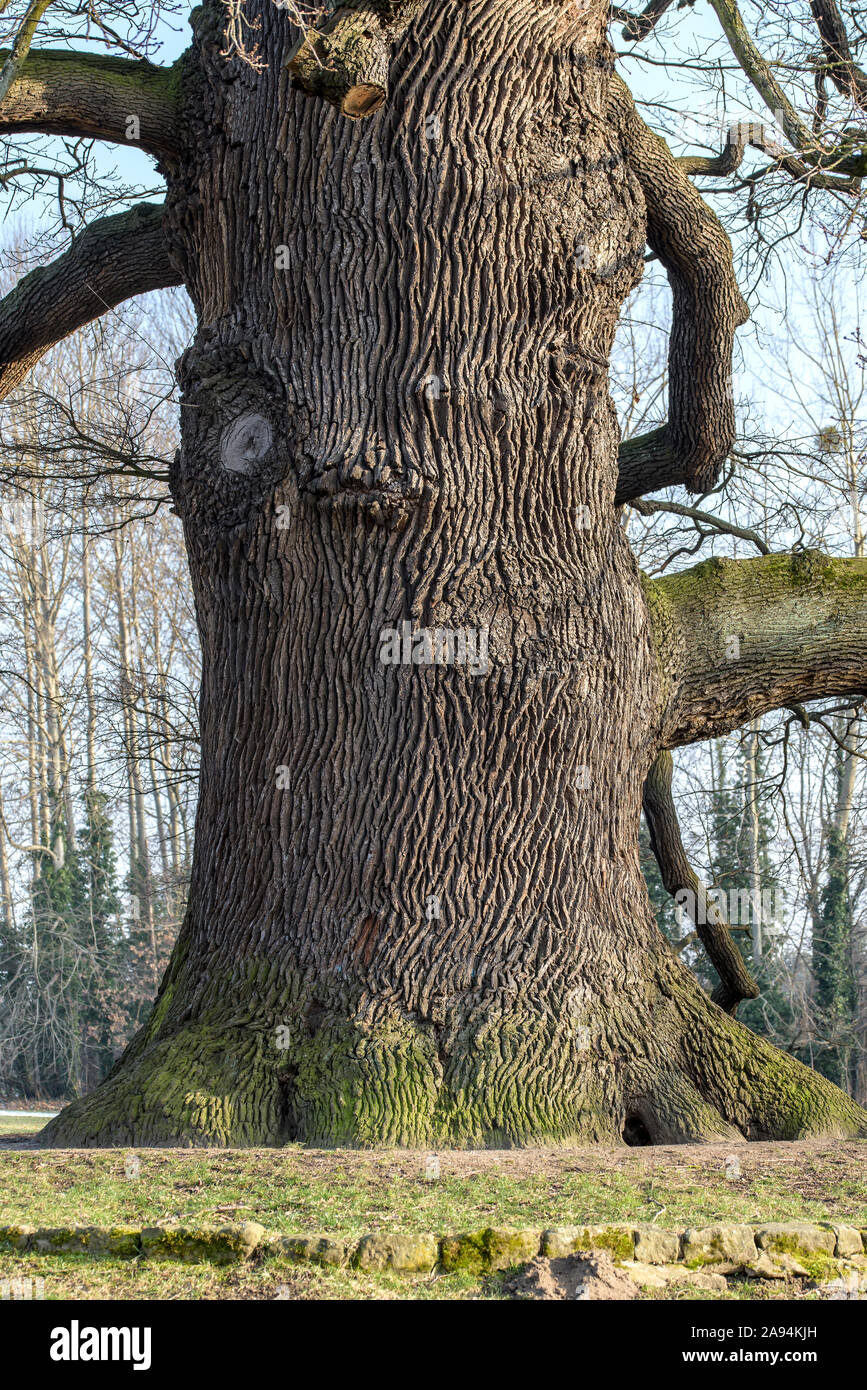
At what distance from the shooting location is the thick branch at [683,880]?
364 inches

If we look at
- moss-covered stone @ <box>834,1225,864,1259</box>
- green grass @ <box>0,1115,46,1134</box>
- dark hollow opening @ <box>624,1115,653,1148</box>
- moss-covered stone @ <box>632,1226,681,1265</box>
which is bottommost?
green grass @ <box>0,1115,46,1134</box>

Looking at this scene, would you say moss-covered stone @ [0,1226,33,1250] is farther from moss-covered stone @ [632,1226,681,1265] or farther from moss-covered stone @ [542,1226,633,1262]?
moss-covered stone @ [632,1226,681,1265]

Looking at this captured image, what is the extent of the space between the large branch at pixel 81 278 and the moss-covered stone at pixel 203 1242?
5.61 meters

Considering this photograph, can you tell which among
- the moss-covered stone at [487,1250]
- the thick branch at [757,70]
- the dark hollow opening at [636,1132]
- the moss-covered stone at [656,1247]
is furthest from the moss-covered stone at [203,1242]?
the thick branch at [757,70]

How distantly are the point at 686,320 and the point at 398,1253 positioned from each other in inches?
228

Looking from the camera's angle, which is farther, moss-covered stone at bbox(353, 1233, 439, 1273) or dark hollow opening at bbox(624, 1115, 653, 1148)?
dark hollow opening at bbox(624, 1115, 653, 1148)

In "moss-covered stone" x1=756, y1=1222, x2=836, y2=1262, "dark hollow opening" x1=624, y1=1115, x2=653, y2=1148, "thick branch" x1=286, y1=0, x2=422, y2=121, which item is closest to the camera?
"moss-covered stone" x1=756, y1=1222, x2=836, y2=1262

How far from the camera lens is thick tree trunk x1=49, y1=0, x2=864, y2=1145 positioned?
5246 mm

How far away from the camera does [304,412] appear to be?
5727 mm

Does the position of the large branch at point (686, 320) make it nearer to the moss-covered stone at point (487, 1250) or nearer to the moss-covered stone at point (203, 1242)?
the moss-covered stone at point (487, 1250)

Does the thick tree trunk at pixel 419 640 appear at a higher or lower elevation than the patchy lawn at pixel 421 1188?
higher

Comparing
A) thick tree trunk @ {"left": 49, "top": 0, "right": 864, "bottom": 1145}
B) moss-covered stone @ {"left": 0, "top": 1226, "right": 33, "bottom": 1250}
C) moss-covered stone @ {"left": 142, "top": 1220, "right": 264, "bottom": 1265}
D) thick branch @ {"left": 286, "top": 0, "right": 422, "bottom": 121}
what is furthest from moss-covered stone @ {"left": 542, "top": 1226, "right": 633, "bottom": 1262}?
thick branch @ {"left": 286, "top": 0, "right": 422, "bottom": 121}

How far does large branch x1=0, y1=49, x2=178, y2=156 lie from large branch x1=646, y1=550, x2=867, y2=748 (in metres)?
3.58

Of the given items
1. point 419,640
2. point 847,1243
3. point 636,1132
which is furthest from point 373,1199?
point 419,640
